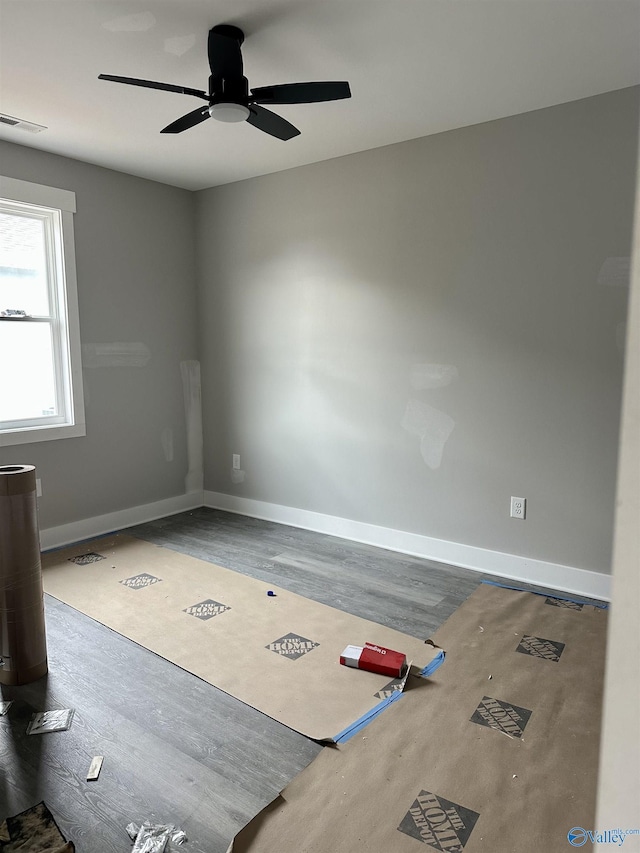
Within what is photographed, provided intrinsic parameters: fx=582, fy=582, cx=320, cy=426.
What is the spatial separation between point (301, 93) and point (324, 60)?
424mm

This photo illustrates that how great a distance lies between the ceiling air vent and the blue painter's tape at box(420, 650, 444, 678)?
3.41 meters

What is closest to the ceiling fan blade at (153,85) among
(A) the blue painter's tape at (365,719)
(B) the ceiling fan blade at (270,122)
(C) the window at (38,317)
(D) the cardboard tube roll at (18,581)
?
(B) the ceiling fan blade at (270,122)

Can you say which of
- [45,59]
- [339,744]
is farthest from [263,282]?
[339,744]

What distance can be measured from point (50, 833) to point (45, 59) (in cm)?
285

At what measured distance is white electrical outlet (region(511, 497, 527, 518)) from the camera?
327cm

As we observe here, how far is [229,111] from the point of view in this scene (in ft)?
7.71

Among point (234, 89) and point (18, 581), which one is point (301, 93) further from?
point (18, 581)

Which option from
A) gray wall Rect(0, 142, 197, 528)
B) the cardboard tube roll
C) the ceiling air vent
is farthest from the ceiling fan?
gray wall Rect(0, 142, 197, 528)

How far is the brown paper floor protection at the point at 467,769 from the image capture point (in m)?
1.57

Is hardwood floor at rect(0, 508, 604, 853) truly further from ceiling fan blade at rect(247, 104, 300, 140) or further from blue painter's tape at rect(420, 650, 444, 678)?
ceiling fan blade at rect(247, 104, 300, 140)

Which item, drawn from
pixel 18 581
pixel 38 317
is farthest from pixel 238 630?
pixel 38 317

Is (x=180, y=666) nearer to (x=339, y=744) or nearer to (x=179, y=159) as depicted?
(x=339, y=744)

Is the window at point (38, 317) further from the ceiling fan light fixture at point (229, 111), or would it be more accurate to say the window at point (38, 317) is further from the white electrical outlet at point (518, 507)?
the white electrical outlet at point (518, 507)

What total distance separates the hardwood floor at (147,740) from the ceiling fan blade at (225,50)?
7.98 feet
